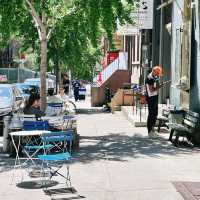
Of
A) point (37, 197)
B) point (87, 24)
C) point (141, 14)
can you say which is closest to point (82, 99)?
point (141, 14)

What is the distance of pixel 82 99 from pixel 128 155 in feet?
99.1

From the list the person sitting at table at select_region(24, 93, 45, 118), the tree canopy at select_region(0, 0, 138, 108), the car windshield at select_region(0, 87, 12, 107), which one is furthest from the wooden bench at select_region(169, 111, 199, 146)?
the car windshield at select_region(0, 87, 12, 107)

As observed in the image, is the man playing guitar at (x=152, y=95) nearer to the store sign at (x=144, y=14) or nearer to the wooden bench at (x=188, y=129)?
the wooden bench at (x=188, y=129)

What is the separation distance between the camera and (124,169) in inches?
432

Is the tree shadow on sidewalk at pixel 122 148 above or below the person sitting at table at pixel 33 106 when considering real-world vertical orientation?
below

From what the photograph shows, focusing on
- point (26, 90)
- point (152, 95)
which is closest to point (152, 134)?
point (152, 95)

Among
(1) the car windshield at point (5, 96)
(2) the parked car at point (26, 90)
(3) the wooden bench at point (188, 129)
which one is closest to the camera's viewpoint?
(3) the wooden bench at point (188, 129)

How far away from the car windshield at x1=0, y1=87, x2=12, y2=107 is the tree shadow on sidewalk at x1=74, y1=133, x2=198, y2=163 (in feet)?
12.6

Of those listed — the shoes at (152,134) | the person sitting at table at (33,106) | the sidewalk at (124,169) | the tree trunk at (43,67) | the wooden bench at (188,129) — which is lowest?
the sidewalk at (124,169)

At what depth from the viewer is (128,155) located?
1279 centimetres

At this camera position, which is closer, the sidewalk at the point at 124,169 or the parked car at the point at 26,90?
the sidewalk at the point at 124,169

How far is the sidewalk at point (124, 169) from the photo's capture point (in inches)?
348

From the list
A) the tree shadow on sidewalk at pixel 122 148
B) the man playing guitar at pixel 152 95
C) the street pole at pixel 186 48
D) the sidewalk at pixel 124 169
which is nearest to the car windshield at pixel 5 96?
the sidewalk at pixel 124 169

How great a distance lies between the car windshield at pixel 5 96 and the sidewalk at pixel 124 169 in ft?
11.2
